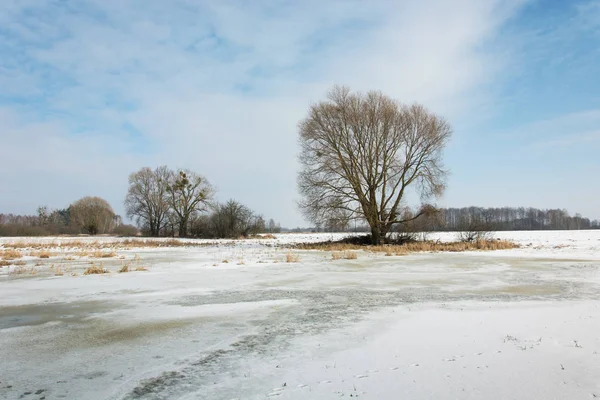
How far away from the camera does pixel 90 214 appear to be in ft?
207

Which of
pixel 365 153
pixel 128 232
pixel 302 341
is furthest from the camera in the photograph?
pixel 128 232

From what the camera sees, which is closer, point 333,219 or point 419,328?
point 419,328

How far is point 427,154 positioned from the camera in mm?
26750

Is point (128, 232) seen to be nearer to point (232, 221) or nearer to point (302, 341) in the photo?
point (232, 221)

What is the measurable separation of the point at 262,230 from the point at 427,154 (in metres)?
31.1

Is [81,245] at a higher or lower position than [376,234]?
→ lower

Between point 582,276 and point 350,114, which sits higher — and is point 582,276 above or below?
below

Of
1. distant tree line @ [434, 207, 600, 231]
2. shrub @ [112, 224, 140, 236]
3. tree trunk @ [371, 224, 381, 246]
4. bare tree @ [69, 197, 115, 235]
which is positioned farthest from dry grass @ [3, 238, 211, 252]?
distant tree line @ [434, 207, 600, 231]

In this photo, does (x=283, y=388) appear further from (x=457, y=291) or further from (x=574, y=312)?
(x=457, y=291)

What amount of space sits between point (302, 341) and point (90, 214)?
6730 centimetres

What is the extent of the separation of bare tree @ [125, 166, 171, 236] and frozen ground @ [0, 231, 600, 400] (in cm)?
4934

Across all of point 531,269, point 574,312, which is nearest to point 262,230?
point 531,269

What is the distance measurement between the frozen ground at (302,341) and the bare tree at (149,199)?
49339mm

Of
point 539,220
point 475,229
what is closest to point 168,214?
point 475,229
